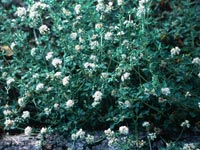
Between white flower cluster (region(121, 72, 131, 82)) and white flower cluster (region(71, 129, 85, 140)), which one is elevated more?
white flower cluster (region(121, 72, 131, 82))

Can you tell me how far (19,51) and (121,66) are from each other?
0.82m

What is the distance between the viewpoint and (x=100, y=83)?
2.73 metres

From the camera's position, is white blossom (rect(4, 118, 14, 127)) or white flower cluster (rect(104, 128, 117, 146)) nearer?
white flower cluster (rect(104, 128, 117, 146))

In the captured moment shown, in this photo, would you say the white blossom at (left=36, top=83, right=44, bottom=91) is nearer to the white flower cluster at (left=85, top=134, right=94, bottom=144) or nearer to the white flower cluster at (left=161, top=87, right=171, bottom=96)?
the white flower cluster at (left=85, top=134, right=94, bottom=144)

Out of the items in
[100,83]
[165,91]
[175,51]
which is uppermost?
[175,51]

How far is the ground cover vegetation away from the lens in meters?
2.64

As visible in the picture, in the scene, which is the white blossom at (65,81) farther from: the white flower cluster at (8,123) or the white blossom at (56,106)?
the white flower cluster at (8,123)

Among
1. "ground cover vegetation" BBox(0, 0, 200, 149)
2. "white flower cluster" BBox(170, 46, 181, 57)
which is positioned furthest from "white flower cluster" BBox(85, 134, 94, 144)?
"white flower cluster" BBox(170, 46, 181, 57)

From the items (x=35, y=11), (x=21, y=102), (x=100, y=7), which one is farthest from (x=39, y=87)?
(x=100, y=7)

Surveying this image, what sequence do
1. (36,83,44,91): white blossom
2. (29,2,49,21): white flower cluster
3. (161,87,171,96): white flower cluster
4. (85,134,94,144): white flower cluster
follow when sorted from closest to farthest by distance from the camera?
(161,87,171,96): white flower cluster, (85,134,94,144): white flower cluster, (36,83,44,91): white blossom, (29,2,49,21): white flower cluster

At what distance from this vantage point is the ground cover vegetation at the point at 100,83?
104 inches

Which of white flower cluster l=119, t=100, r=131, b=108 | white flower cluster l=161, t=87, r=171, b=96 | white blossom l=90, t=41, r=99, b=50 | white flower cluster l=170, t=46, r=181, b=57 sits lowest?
white flower cluster l=119, t=100, r=131, b=108

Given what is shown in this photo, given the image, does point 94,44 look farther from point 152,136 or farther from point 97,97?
point 152,136

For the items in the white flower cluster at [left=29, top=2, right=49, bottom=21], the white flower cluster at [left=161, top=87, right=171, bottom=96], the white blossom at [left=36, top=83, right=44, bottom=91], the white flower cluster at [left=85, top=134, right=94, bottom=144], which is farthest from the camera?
the white flower cluster at [left=29, top=2, right=49, bottom=21]
